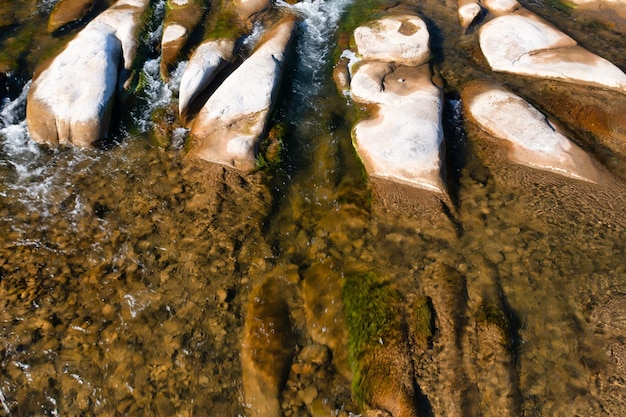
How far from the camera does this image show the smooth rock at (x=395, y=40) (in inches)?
404

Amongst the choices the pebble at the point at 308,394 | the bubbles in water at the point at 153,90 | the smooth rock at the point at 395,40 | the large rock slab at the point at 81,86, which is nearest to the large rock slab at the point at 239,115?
the bubbles in water at the point at 153,90

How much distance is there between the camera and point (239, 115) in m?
8.67

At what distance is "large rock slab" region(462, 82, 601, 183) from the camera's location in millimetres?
7828

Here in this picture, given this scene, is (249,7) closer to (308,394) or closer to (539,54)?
(539,54)

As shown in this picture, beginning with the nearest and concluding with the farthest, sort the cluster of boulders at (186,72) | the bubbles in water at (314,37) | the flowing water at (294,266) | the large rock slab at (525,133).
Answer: the flowing water at (294,266) → the large rock slab at (525,133) → the cluster of boulders at (186,72) → the bubbles in water at (314,37)

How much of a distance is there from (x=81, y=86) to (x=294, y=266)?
6.02 meters

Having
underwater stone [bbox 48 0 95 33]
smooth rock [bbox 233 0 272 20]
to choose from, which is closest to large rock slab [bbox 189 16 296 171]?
smooth rock [bbox 233 0 272 20]

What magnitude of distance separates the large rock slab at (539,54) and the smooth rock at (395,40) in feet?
5.45

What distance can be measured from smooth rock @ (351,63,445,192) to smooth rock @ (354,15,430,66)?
14.3 inches

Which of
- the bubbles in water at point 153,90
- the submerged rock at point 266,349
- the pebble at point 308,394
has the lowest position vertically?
the pebble at point 308,394

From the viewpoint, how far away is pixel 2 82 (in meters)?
9.55

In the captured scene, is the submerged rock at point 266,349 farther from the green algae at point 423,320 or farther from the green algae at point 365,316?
the green algae at point 423,320

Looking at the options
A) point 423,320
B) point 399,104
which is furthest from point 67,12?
point 423,320

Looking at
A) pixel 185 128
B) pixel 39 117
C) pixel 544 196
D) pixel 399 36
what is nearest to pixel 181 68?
pixel 185 128
